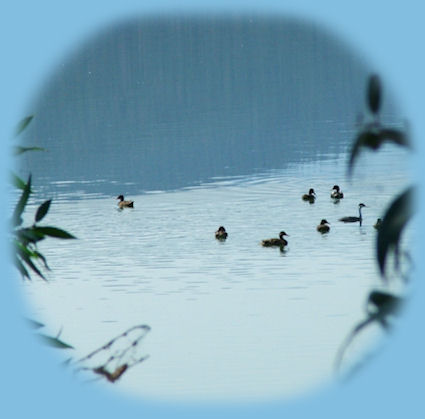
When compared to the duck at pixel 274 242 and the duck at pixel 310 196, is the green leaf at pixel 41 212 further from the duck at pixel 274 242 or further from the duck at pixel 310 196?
the duck at pixel 310 196

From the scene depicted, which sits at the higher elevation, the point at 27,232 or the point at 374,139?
the point at 27,232

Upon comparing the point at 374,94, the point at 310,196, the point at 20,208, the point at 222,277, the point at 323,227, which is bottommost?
the point at 374,94

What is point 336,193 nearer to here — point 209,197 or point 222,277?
point 209,197

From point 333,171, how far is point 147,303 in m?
5.66

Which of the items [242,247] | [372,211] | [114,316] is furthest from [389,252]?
[372,211]

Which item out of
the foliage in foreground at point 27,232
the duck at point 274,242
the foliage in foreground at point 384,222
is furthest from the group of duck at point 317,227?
the foliage in foreground at point 384,222

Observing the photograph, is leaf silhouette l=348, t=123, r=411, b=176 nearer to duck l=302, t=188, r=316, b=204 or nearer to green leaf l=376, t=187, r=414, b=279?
green leaf l=376, t=187, r=414, b=279

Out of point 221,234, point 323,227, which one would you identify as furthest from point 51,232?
point 323,227

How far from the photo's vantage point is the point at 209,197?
10.4 metres

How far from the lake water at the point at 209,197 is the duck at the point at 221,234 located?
6 cm

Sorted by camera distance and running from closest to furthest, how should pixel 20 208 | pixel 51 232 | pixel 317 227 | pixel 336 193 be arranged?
pixel 51 232 → pixel 20 208 → pixel 317 227 → pixel 336 193

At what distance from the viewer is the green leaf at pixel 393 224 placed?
115 centimetres

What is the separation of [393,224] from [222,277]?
5.96m

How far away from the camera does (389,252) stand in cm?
117
